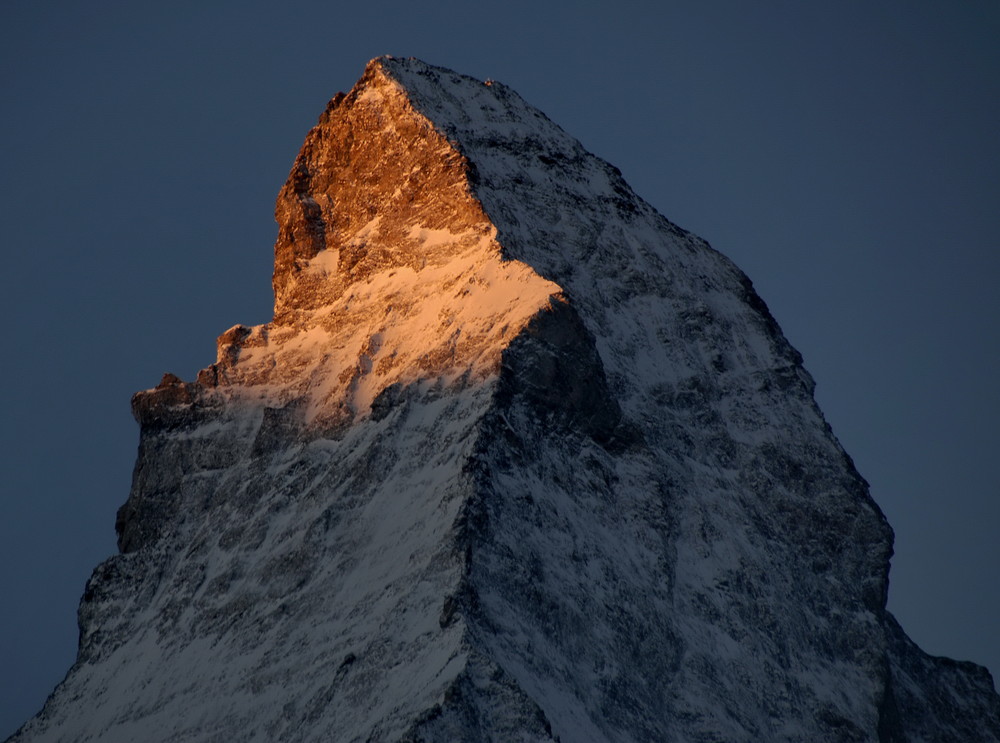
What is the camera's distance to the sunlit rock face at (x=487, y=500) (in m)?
126

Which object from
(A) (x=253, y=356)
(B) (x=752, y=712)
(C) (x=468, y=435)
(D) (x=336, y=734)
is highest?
(A) (x=253, y=356)

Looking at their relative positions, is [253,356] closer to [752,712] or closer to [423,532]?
[423,532]

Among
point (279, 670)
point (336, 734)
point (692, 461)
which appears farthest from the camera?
point (692, 461)

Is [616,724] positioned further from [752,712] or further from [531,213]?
[531,213]

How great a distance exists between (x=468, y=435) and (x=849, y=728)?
93.0 ft

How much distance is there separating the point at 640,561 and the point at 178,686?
27.8 metres

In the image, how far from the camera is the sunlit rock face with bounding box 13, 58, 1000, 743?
125500 mm

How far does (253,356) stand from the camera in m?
161

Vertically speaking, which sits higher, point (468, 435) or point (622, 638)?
point (468, 435)

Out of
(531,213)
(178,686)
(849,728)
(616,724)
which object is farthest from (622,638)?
(531,213)

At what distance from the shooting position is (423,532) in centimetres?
12950

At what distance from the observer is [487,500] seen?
129 metres

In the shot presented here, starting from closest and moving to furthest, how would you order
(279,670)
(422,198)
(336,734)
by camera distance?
(336,734), (279,670), (422,198)

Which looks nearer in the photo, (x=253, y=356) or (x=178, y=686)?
(x=178, y=686)
